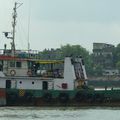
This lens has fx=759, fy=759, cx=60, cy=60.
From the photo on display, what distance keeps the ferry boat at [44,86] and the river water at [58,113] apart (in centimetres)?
160

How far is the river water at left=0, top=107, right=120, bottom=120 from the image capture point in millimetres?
46875

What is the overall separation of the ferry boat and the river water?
160 centimetres

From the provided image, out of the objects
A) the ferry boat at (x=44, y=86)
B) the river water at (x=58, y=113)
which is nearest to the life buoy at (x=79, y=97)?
the ferry boat at (x=44, y=86)

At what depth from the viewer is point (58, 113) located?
49656mm

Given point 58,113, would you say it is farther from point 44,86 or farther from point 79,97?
point 44,86

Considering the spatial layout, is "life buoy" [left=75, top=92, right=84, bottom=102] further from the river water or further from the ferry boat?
the river water

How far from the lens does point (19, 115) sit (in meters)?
48.0

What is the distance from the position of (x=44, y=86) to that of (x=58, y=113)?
20.6 ft

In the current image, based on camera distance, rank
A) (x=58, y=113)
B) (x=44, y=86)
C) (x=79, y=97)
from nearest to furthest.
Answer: (x=58, y=113), (x=79, y=97), (x=44, y=86)

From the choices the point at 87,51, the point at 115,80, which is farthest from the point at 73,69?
the point at 87,51

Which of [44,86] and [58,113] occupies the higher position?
[44,86]

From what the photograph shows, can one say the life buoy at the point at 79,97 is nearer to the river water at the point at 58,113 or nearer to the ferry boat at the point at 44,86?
the ferry boat at the point at 44,86

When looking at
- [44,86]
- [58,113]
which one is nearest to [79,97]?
[44,86]

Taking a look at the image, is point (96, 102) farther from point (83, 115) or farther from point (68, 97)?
point (83, 115)
